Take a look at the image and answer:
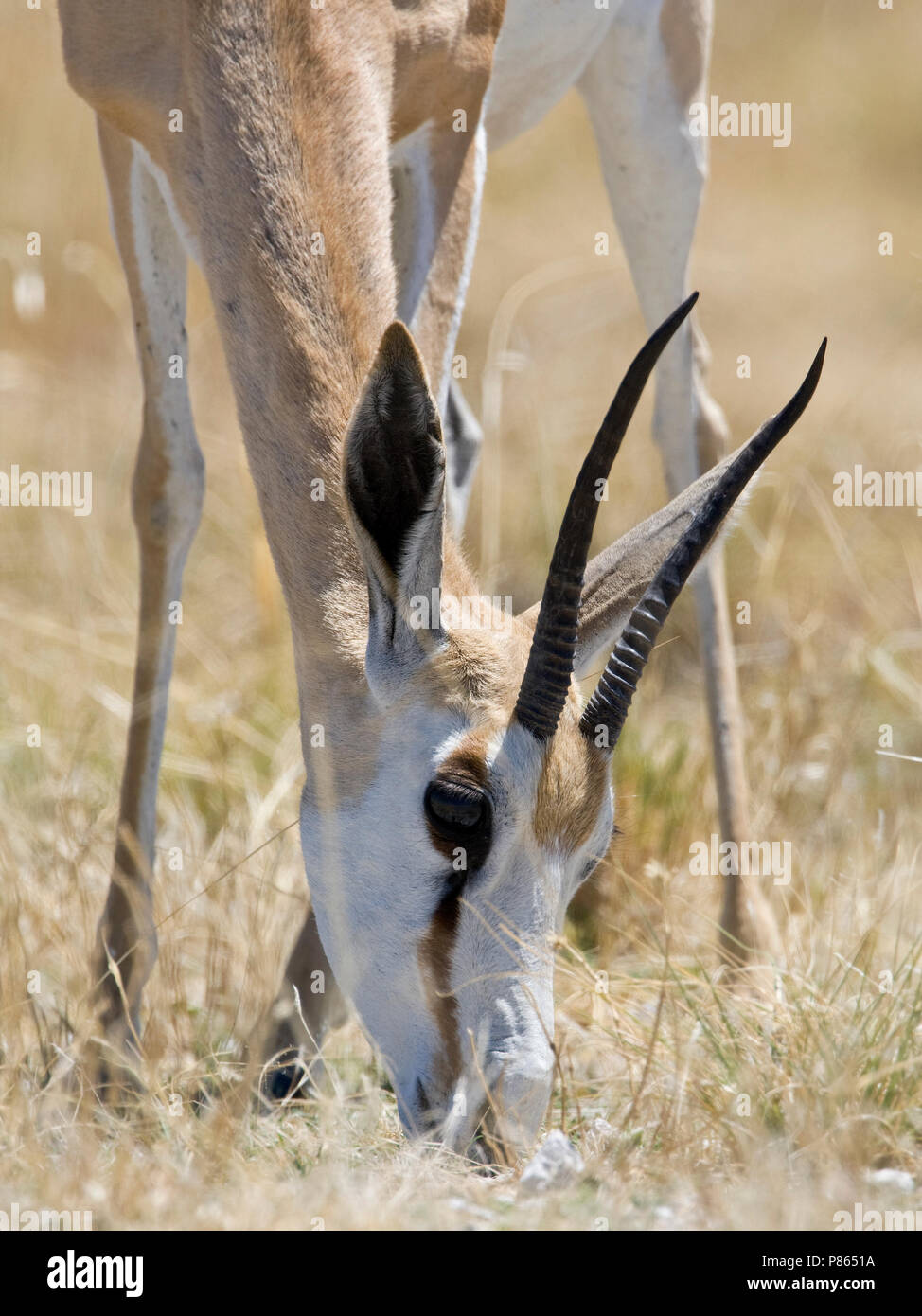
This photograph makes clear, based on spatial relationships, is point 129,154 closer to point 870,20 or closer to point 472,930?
point 472,930

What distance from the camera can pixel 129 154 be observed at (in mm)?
4070

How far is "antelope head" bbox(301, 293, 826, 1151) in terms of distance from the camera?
2932mm

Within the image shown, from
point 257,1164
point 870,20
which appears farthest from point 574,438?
point 870,20

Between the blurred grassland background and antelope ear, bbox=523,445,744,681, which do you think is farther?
antelope ear, bbox=523,445,744,681

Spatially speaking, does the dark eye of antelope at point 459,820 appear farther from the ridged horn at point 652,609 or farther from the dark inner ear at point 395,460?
the dark inner ear at point 395,460

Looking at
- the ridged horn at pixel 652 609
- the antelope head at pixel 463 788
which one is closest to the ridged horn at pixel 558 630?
the antelope head at pixel 463 788

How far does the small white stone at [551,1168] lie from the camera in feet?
9.36

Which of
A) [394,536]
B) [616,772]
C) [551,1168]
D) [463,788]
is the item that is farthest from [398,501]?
[616,772]

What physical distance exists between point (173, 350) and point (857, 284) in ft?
32.8

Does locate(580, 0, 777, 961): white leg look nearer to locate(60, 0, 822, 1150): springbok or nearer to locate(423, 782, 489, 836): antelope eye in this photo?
locate(60, 0, 822, 1150): springbok

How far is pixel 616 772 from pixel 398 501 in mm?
2692

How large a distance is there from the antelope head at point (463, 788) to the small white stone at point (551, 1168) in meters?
0.09

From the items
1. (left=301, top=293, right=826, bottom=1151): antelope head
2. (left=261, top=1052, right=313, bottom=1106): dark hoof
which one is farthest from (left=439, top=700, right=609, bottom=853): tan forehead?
(left=261, top=1052, right=313, bottom=1106): dark hoof

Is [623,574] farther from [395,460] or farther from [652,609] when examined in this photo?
[395,460]
